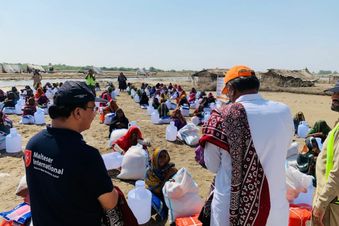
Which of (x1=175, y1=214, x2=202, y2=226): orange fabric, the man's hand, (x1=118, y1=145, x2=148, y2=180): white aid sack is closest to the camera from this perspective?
the man's hand

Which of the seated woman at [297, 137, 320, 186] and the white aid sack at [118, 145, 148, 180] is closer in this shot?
the seated woman at [297, 137, 320, 186]

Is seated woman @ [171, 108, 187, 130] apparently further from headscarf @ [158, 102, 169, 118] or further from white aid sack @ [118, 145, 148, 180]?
white aid sack @ [118, 145, 148, 180]

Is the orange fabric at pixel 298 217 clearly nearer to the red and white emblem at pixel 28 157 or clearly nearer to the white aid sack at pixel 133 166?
the white aid sack at pixel 133 166

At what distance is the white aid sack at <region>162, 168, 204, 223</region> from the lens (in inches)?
135

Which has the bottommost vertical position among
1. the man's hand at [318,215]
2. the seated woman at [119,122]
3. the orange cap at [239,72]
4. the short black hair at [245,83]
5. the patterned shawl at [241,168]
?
the seated woman at [119,122]

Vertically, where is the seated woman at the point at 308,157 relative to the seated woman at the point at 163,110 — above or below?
above

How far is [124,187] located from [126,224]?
125 inches

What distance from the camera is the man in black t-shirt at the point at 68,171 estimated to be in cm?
145

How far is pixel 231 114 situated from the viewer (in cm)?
185

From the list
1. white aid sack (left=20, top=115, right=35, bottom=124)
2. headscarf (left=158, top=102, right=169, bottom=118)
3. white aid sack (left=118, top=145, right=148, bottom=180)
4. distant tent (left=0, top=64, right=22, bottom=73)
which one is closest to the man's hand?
white aid sack (left=118, top=145, right=148, bottom=180)

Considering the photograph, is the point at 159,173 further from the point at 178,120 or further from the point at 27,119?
the point at 27,119

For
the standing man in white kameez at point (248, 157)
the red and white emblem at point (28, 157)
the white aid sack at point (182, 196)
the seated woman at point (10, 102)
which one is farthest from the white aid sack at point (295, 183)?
the seated woman at point (10, 102)

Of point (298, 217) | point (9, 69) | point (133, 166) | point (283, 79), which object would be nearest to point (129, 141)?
point (133, 166)

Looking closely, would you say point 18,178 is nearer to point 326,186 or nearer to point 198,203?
point 198,203
